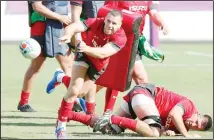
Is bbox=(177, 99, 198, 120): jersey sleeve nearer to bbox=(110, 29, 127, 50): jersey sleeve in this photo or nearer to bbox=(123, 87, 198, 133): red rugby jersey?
bbox=(123, 87, 198, 133): red rugby jersey

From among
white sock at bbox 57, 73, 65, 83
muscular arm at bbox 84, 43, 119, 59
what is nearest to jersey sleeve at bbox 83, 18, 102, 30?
muscular arm at bbox 84, 43, 119, 59

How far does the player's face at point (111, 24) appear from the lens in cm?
848

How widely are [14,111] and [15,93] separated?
6.23 feet

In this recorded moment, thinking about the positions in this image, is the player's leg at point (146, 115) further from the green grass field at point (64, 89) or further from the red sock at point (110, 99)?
the red sock at point (110, 99)

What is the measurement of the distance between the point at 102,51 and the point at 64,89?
495 centimetres

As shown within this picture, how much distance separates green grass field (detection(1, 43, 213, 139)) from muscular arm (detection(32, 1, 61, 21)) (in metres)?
1.16

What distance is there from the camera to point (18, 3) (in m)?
23.8

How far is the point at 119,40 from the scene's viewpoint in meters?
8.54

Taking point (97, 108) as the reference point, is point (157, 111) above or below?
above

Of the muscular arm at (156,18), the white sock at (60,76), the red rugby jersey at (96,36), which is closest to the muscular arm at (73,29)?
the red rugby jersey at (96,36)

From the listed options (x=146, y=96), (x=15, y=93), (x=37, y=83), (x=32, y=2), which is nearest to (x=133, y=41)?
(x=146, y=96)

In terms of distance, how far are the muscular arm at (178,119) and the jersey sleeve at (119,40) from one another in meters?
0.85

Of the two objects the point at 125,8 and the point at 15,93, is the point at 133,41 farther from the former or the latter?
the point at 15,93

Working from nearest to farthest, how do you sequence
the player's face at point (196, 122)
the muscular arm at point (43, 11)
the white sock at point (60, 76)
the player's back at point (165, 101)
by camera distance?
1. the player's face at point (196, 122)
2. the player's back at point (165, 101)
3. the white sock at point (60, 76)
4. the muscular arm at point (43, 11)
